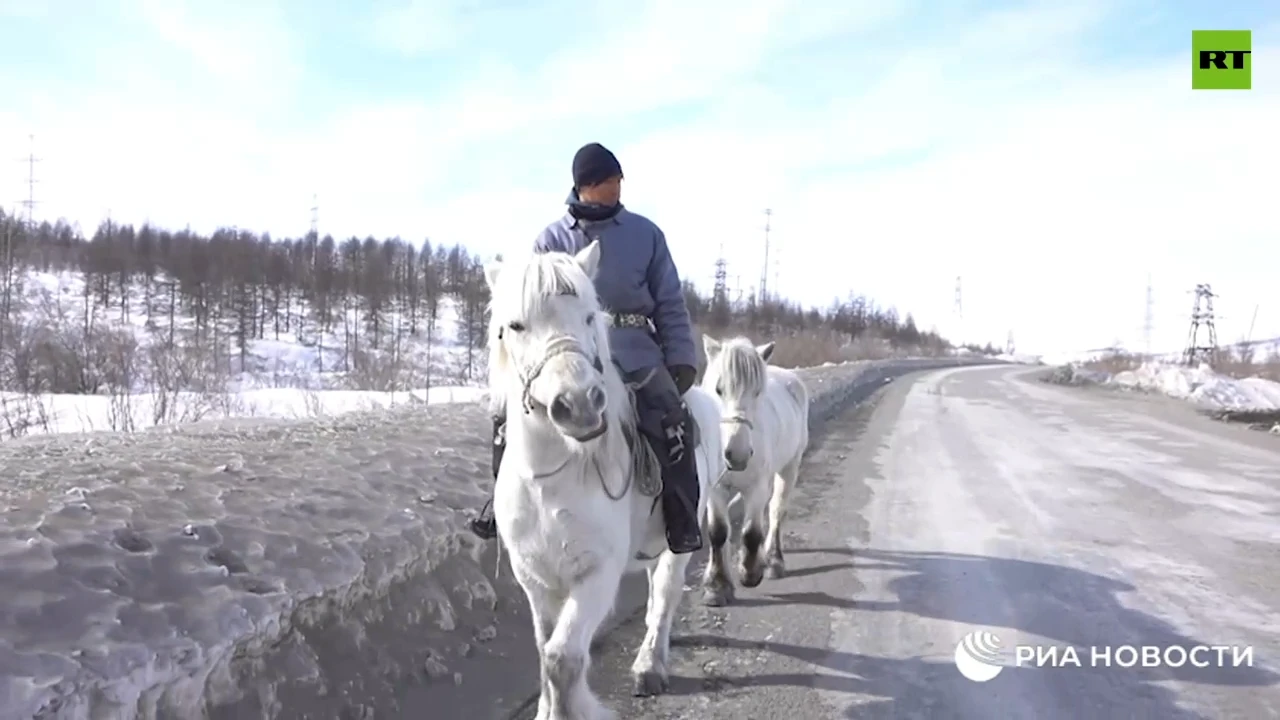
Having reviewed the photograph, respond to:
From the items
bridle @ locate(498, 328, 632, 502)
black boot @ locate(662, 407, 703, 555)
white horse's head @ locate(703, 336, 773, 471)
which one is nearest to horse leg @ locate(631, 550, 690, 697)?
black boot @ locate(662, 407, 703, 555)

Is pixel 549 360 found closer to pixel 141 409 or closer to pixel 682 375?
pixel 682 375

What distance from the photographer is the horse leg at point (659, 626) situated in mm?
4352

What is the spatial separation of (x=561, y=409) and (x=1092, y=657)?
3.83 meters

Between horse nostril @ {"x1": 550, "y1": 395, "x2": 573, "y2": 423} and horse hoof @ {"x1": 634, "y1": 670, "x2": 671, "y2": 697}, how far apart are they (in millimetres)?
2053

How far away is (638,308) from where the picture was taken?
4320mm

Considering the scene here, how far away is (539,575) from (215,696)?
53.8 inches

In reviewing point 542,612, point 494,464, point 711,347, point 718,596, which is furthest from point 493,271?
point 711,347

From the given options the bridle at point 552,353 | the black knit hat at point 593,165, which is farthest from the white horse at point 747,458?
the bridle at point 552,353

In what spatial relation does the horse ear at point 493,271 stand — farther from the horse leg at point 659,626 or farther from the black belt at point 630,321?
the horse leg at point 659,626

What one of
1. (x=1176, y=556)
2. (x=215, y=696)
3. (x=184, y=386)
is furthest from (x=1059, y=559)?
(x=184, y=386)

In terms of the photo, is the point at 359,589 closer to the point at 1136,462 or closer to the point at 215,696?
the point at 215,696

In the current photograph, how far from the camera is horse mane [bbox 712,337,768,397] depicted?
638 cm

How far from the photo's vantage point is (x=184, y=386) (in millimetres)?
14500

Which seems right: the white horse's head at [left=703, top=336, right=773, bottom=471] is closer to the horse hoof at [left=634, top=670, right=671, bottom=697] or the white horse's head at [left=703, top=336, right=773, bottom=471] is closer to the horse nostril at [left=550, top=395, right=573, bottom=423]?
the horse hoof at [left=634, top=670, right=671, bottom=697]
